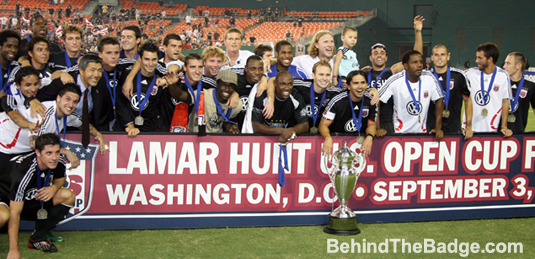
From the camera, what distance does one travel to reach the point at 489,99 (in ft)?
21.3

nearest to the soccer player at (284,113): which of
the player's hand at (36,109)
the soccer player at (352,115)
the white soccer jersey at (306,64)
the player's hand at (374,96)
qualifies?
the soccer player at (352,115)

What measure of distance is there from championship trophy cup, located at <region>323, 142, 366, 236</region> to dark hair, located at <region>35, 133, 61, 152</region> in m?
2.68

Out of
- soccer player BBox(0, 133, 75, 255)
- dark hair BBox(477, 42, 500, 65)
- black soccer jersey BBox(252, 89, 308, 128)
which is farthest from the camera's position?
dark hair BBox(477, 42, 500, 65)

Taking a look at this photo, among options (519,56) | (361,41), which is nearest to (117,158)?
(519,56)

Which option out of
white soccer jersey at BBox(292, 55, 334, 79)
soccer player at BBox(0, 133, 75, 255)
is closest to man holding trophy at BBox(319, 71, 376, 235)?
white soccer jersey at BBox(292, 55, 334, 79)

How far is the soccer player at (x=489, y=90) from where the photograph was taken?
641cm

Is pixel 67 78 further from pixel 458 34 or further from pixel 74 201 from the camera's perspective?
pixel 458 34

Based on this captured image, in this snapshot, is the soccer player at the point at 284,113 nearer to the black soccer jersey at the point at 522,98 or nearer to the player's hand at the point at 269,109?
the player's hand at the point at 269,109

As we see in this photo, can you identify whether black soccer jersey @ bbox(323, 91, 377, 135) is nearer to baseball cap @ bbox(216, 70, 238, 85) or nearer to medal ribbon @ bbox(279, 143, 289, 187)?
medal ribbon @ bbox(279, 143, 289, 187)

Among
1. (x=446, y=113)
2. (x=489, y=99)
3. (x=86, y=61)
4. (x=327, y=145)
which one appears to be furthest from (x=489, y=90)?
(x=86, y=61)

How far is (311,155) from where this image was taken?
5285mm

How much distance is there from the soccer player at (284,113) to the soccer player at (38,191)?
1969mm

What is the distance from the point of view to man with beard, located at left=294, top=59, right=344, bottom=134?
5383mm

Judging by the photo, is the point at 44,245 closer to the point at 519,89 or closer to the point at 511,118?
the point at 511,118
